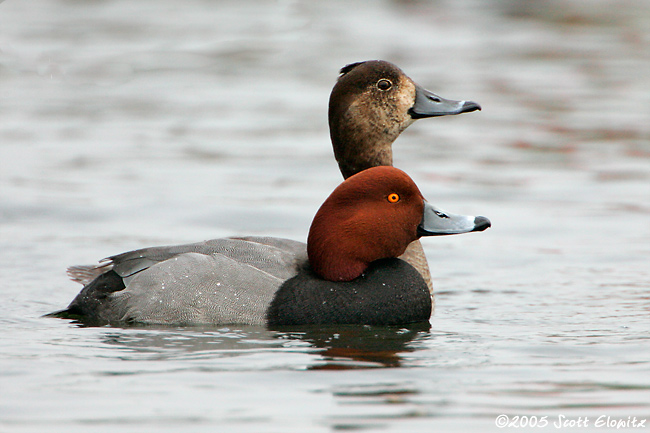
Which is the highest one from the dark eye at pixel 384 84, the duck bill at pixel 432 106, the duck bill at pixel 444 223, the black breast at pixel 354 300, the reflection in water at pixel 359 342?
the dark eye at pixel 384 84

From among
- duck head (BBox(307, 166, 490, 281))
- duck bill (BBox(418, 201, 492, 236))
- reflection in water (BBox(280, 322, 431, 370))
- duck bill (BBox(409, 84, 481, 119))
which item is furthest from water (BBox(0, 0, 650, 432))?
duck bill (BBox(409, 84, 481, 119))

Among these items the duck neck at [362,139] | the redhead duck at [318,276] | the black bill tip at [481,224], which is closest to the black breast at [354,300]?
the redhead duck at [318,276]

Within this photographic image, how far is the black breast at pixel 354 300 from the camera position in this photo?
6660 mm

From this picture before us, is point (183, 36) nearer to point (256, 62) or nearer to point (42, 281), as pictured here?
point (256, 62)

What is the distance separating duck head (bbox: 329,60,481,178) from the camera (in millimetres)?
7672

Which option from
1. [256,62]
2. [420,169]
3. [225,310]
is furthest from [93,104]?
[225,310]

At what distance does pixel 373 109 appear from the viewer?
25.2 feet

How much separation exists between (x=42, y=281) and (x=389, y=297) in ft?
10.2

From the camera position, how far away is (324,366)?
18.9ft

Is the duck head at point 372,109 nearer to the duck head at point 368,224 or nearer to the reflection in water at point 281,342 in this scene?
the duck head at point 368,224

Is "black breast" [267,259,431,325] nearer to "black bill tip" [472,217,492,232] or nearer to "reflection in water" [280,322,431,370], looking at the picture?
"reflection in water" [280,322,431,370]

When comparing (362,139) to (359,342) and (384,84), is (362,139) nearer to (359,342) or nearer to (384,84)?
(384,84)

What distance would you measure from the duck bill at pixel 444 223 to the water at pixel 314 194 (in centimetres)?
60

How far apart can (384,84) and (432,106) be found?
0.38m
